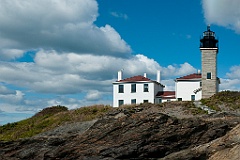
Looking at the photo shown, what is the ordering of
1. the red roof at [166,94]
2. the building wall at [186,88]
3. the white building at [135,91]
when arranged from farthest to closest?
1. the white building at [135,91]
2. the red roof at [166,94]
3. the building wall at [186,88]

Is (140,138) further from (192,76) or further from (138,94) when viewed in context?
(192,76)

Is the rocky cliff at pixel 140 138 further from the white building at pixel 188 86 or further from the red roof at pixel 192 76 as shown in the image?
the red roof at pixel 192 76

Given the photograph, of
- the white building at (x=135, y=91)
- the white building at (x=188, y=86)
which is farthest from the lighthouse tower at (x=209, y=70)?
the white building at (x=135, y=91)

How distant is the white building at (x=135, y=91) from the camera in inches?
2029

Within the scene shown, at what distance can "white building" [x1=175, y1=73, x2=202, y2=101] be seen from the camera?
50.2 m

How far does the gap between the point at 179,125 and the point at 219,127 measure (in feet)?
4.60

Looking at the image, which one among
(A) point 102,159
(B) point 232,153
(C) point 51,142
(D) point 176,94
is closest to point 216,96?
(D) point 176,94

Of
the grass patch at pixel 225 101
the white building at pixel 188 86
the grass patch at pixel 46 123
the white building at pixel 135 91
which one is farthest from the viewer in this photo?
the white building at pixel 135 91

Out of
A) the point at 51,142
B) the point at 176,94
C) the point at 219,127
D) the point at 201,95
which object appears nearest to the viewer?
the point at 219,127

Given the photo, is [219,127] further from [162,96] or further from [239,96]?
[162,96]

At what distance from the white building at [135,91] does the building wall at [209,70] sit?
25.7 ft

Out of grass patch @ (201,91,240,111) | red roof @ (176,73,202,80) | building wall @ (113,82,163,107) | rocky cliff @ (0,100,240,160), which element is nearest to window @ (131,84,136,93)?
building wall @ (113,82,163,107)

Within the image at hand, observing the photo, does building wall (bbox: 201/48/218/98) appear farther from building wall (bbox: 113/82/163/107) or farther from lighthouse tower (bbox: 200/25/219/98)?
building wall (bbox: 113/82/163/107)

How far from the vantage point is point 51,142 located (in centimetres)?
1669
